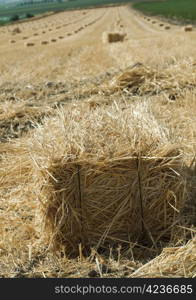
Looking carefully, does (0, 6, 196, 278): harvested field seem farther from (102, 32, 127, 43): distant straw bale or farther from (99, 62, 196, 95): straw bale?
(102, 32, 127, 43): distant straw bale

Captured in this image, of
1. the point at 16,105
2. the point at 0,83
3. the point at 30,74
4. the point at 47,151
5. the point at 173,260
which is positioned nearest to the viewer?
the point at 173,260

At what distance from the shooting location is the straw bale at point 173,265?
12.3 ft

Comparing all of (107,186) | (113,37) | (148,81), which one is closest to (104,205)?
(107,186)

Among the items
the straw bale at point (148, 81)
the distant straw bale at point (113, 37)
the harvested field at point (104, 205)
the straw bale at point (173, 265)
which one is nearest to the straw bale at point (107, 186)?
the harvested field at point (104, 205)

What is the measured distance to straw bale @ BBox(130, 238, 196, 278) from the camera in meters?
3.74

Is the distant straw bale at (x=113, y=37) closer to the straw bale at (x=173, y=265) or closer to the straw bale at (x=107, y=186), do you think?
the straw bale at (x=107, y=186)

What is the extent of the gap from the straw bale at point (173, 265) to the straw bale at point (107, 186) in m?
0.30

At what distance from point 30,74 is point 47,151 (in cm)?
1118

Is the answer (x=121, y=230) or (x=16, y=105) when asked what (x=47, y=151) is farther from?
(x=16, y=105)

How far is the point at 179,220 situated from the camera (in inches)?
173

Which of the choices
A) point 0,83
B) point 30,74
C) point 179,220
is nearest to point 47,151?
point 179,220

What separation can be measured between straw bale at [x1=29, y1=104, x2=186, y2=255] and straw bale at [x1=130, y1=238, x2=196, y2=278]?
30 centimetres

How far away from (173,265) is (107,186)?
0.83 meters

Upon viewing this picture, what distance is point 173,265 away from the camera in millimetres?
3834
